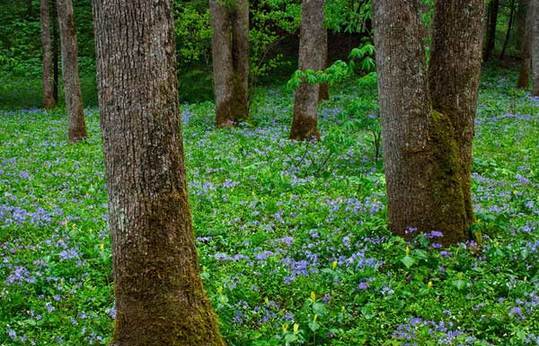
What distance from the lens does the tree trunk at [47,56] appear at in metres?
21.8

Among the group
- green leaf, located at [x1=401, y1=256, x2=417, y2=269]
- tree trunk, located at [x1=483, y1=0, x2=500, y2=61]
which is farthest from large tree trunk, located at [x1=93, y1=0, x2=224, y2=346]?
tree trunk, located at [x1=483, y1=0, x2=500, y2=61]

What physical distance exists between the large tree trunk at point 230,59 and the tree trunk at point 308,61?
3382 millimetres

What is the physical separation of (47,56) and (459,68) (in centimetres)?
1977

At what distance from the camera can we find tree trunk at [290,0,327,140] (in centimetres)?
1295

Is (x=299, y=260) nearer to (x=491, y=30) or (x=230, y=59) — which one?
(x=230, y=59)

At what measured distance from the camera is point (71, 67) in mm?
14141

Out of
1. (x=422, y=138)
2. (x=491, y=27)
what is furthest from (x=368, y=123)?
(x=491, y=27)

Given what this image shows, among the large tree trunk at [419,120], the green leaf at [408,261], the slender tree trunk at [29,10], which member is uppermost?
the slender tree trunk at [29,10]

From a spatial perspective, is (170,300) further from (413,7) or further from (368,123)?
(368,123)

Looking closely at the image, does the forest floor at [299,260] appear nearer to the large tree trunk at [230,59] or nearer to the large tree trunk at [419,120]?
the large tree trunk at [419,120]

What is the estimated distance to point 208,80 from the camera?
26297mm

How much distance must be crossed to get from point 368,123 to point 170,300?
7109mm

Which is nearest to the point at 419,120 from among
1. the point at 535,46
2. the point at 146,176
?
the point at 146,176

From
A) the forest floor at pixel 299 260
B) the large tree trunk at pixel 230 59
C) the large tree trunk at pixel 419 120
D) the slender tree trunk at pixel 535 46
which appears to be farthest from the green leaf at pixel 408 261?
the slender tree trunk at pixel 535 46
